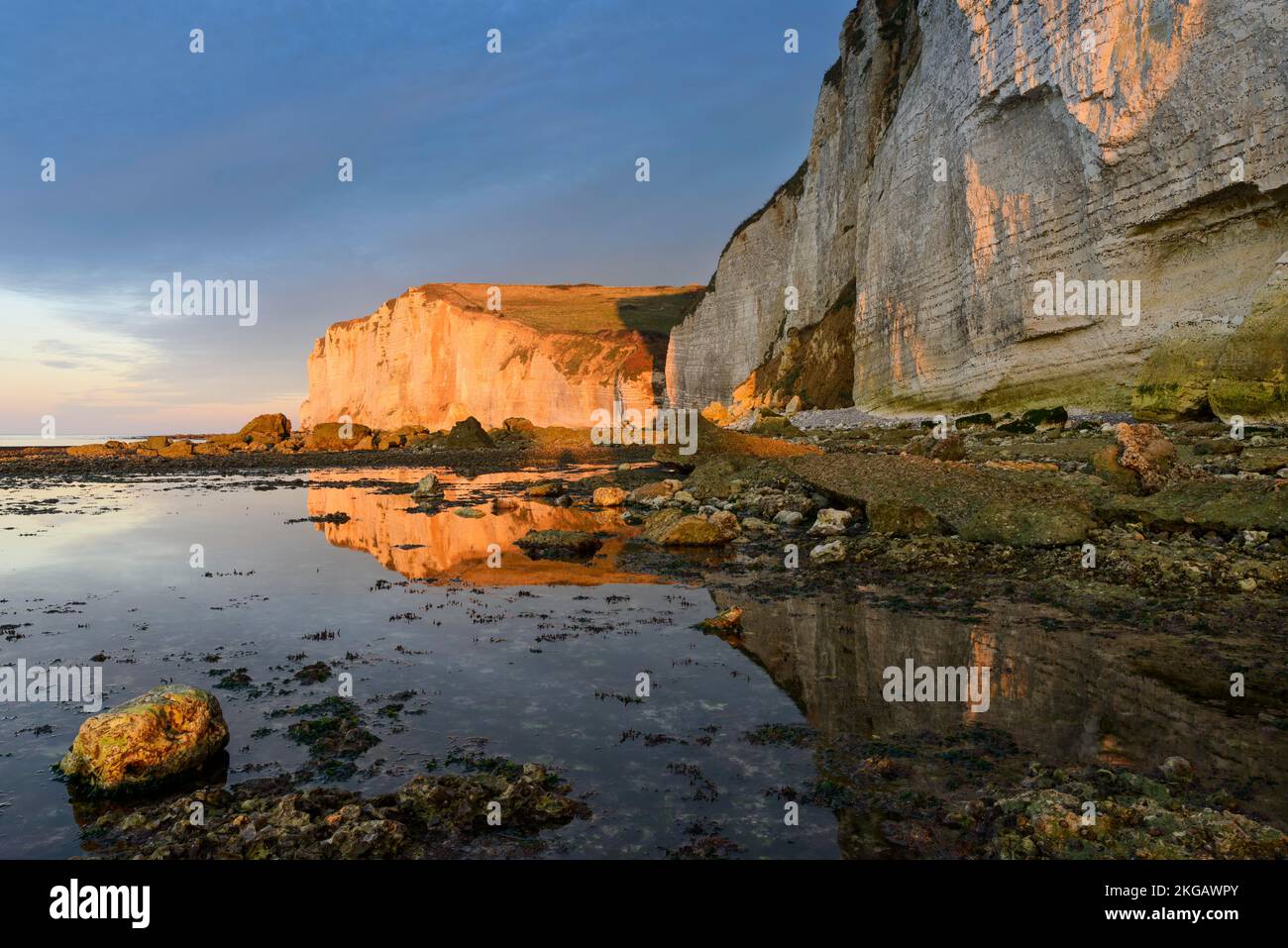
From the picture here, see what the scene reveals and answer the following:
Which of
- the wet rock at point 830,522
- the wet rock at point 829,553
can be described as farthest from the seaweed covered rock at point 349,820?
the wet rock at point 830,522

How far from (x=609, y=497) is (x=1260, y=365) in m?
14.6

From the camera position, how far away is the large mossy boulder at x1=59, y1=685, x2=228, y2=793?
14.9ft

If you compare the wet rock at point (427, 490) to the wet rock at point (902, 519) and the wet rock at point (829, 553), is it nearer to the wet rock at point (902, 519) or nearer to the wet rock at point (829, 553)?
the wet rock at point (829, 553)

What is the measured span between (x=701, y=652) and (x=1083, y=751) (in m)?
3.35

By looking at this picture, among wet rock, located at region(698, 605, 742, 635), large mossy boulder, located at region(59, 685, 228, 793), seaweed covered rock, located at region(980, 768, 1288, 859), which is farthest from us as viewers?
wet rock, located at region(698, 605, 742, 635)

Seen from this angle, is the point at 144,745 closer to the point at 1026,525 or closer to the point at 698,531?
the point at 698,531

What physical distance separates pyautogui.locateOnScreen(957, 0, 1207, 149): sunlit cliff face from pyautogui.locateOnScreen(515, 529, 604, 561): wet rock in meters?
18.5

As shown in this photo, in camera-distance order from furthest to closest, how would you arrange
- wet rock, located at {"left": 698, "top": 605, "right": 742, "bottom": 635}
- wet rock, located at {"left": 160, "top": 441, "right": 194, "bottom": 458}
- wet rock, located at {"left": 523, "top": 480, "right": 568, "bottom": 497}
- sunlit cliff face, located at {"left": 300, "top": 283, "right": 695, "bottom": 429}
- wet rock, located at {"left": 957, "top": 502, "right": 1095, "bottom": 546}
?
1. sunlit cliff face, located at {"left": 300, "top": 283, "right": 695, "bottom": 429}
2. wet rock, located at {"left": 160, "top": 441, "right": 194, "bottom": 458}
3. wet rock, located at {"left": 523, "top": 480, "right": 568, "bottom": 497}
4. wet rock, located at {"left": 957, "top": 502, "right": 1095, "bottom": 546}
5. wet rock, located at {"left": 698, "top": 605, "right": 742, "bottom": 635}

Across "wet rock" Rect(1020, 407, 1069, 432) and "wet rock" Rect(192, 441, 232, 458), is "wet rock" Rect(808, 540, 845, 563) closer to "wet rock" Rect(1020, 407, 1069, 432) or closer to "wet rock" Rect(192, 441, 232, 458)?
"wet rock" Rect(1020, 407, 1069, 432)

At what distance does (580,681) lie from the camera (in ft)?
21.3

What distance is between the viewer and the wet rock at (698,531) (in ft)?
43.2

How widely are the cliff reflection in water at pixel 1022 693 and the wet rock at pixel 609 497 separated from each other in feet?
35.5

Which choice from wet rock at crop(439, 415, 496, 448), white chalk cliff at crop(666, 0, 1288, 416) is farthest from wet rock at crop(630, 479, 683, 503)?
wet rock at crop(439, 415, 496, 448)
